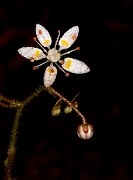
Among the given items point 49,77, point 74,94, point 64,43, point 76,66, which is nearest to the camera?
point 49,77

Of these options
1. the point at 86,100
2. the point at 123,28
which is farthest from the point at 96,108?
the point at 123,28

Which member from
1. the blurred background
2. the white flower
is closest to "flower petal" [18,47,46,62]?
the white flower

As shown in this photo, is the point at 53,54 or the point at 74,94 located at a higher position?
the point at 74,94

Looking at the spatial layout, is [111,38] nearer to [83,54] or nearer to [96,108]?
[83,54]

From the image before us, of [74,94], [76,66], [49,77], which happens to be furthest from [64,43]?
[74,94]

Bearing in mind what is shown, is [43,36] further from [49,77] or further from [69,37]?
[49,77]

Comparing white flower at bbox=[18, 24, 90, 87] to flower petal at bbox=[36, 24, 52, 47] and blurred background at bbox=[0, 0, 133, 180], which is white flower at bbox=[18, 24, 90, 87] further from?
blurred background at bbox=[0, 0, 133, 180]
